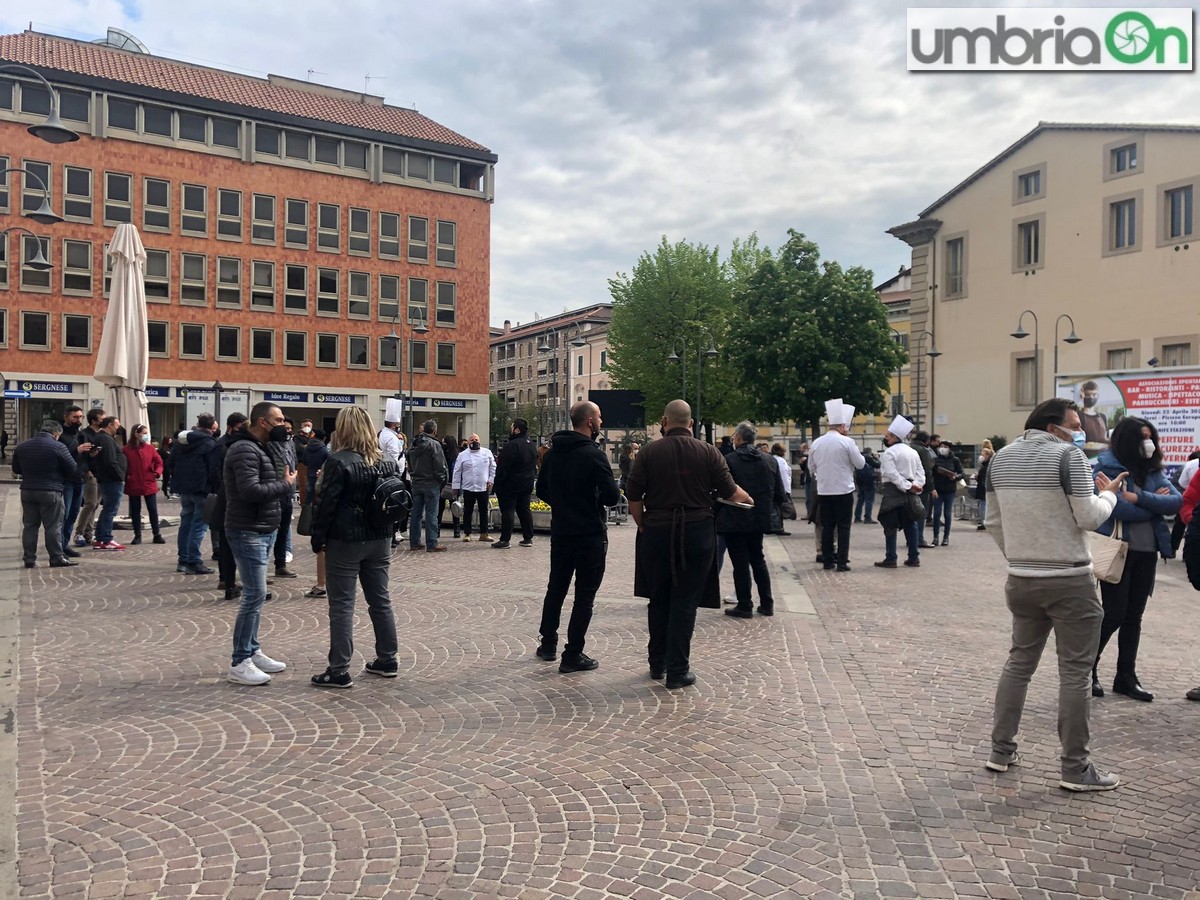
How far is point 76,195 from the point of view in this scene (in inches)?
1762

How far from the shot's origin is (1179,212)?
116 ft

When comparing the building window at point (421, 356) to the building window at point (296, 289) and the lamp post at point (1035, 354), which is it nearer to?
the building window at point (296, 289)

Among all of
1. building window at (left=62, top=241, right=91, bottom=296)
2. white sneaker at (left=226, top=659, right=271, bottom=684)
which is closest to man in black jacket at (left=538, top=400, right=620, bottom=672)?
white sneaker at (left=226, top=659, right=271, bottom=684)

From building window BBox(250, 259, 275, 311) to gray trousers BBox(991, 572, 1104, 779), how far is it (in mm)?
50099

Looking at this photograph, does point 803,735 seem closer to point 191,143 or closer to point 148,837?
point 148,837

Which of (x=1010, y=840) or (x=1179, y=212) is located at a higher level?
(x=1179, y=212)

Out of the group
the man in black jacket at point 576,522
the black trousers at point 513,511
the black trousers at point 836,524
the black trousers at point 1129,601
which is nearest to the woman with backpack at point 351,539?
the man in black jacket at point 576,522

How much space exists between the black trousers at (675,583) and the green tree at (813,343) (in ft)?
117

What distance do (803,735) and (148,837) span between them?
3.27 meters

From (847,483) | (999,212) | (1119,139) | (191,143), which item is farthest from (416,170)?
(847,483)

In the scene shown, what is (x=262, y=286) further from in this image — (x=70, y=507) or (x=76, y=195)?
(x=70, y=507)

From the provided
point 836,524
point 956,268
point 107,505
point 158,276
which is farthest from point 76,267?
point 836,524

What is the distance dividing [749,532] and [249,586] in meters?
4.58

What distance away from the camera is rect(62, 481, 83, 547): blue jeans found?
1292 cm
